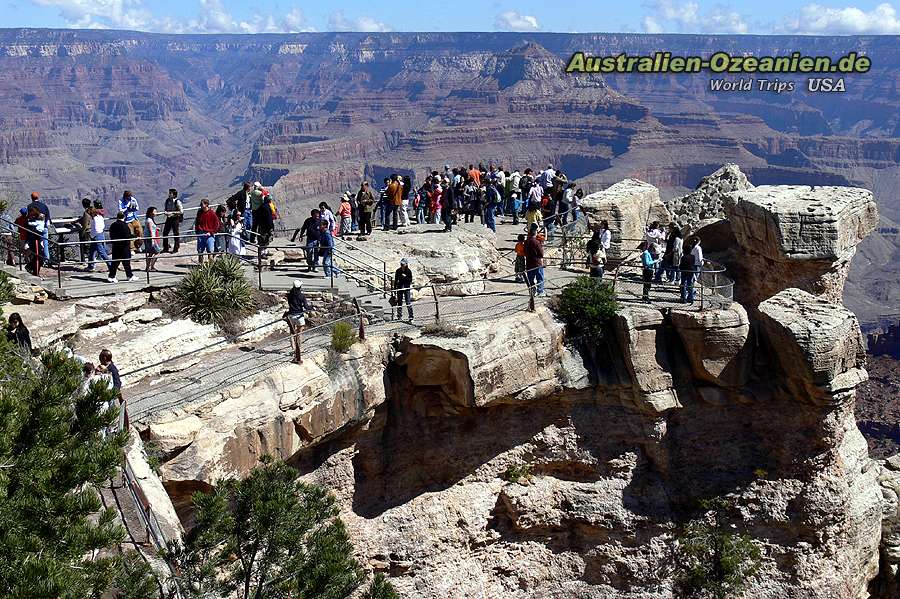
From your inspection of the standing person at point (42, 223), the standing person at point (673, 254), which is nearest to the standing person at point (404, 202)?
the standing person at point (673, 254)

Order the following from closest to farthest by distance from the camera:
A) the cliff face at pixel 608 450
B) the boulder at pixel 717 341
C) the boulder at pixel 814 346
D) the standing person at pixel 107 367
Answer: the standing person at pixel 107 367
the cliff face at pixel 608 450
the boulder at pixel 814 346
the boulder at pixel 717 341

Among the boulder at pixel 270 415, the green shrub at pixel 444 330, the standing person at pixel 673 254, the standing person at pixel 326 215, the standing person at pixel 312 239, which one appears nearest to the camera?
the boulder at pixel 270 415

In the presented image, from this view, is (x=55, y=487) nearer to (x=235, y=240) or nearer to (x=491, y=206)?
(x=235, y=240)

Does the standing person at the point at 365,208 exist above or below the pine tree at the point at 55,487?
above

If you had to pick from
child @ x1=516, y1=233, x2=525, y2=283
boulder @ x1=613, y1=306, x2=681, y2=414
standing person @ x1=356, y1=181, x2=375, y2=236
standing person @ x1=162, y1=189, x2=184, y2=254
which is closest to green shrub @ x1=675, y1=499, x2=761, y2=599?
boulder @ x1=613, y1=306, x2=681, y2=414

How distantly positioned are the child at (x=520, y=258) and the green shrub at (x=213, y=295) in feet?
25.8

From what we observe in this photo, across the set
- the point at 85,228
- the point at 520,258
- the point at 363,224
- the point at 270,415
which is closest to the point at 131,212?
the point at 85,228

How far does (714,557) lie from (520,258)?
1017cm

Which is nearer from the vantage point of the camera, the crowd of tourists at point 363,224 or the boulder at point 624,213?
the crowd of tourists at point 363,224

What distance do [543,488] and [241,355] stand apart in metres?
9.25

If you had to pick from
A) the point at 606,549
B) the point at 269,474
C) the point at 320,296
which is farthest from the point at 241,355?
the point at 606,549

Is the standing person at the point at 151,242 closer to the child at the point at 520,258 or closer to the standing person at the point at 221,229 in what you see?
the standing person at the point at 221,229

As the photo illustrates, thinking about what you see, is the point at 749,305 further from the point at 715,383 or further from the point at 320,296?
the point at 320,296

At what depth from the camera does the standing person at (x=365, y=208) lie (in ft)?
107
